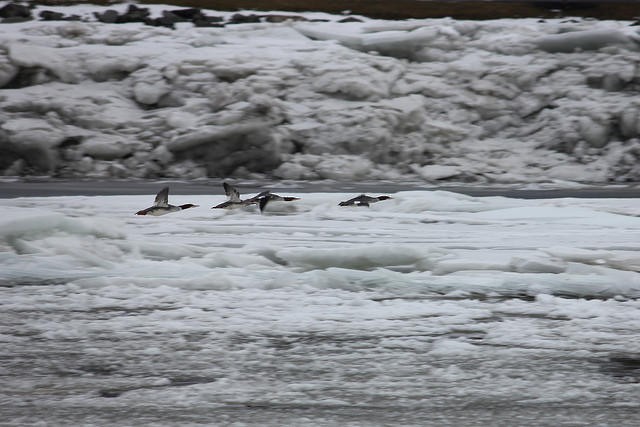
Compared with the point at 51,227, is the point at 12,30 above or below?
above

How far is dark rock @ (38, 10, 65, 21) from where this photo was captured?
47.4ft

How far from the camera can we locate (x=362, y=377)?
3160 millimetres

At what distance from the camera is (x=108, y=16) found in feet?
47.5

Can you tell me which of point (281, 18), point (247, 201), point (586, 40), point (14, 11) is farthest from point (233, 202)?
point (14, 11)

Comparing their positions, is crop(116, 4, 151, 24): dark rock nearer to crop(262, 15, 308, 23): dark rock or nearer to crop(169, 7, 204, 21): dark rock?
crop(169, 7, 204, 21): dark rock

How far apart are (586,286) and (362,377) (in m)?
1.83

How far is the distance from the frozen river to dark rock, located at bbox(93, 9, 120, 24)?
8364 mm

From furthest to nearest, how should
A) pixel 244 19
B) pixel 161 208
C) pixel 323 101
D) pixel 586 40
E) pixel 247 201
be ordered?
pixel 244 19
pixel 586 40
pixel 323 101
pixel 247 201
pixel 161 208

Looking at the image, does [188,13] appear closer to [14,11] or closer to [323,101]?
[14,11]

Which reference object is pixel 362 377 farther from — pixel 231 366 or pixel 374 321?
pixel 374 321

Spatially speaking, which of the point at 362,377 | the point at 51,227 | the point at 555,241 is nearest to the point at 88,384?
the point at 362,377

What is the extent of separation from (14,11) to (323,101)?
18.8 ft

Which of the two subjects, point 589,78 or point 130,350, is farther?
point 589,78

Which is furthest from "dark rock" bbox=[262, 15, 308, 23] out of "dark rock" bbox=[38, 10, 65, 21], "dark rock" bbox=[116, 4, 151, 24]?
"dark rock" bbox=[38, 10, 65, 21]
